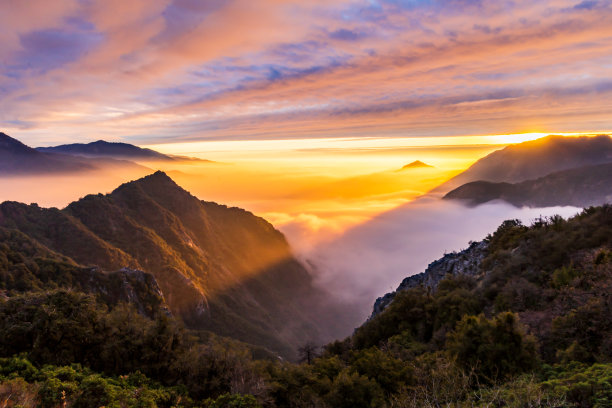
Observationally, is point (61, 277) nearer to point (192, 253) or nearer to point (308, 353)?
point (308, 353)

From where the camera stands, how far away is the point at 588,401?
37.5ft

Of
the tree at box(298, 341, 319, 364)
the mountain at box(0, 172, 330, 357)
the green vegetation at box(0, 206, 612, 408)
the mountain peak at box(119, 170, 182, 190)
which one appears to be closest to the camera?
the green vegetation at box(0, 206, 612, 408)

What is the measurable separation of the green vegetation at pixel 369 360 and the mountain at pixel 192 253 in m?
84.4

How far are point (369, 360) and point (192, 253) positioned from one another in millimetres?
130978

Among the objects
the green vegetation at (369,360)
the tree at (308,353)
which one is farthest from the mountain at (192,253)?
the green vegetation at (369,360)

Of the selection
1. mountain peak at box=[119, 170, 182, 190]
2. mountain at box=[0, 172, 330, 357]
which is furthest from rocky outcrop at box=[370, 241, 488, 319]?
mountain peak at box=[119, 170, 182, 190]

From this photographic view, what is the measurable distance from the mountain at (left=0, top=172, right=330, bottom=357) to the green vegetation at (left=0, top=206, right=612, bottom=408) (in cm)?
8443

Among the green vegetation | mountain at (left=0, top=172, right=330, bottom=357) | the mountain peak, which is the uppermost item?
the mountain peak

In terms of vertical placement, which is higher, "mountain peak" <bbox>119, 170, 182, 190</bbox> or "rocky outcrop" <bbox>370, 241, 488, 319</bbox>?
"mountain peak" <bbox>119, 170, 182, 190</bbox>

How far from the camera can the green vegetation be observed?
1346 cm

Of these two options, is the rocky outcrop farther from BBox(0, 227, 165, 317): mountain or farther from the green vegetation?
BBox(0, 227, 165, 317): mountain

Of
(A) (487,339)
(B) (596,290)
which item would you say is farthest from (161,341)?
(B) (596,290)

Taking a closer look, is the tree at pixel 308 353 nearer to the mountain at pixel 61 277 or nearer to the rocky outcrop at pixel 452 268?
the rocky outcrop at pixel 452 268

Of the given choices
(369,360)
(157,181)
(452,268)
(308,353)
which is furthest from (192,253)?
(369,360)
